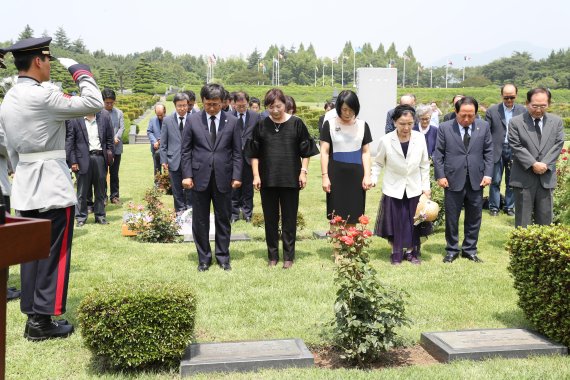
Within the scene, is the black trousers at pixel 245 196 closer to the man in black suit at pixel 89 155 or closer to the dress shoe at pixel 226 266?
the man in black suit at pixel 89 155

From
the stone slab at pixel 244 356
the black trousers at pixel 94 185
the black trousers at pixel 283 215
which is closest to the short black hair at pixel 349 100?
the black trousers at pixel 283 215

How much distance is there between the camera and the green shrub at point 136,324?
3.44m

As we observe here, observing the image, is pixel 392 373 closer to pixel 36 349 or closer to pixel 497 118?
pixel 36 349

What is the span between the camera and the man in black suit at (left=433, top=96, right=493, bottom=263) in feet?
21.3

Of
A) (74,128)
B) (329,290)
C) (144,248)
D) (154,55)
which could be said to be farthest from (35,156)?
(154,55)

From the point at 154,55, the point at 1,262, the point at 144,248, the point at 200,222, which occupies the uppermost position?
the point at 154,55

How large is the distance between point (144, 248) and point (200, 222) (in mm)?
1427

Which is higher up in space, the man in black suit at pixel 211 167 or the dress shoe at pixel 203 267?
the man in black suit at pixel 211 167

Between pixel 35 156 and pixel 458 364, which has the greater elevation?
pixel 35 156

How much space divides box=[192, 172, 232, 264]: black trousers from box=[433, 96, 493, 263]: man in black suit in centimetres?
244

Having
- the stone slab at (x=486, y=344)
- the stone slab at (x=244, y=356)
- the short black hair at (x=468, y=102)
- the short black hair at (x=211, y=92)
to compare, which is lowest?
the stone slab at (x=486, y=344)

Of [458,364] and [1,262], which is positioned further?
[458,364]

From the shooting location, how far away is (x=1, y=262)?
1957 mm

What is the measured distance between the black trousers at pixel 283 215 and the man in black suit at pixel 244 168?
2.47 metres
